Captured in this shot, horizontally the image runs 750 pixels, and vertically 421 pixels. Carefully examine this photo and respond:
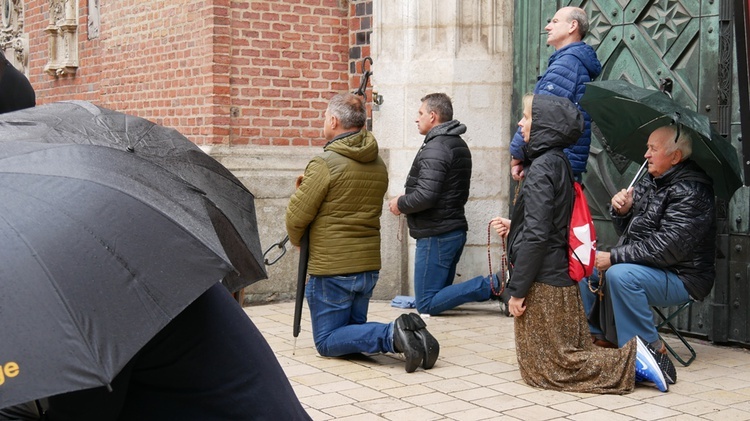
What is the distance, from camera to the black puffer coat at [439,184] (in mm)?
8484

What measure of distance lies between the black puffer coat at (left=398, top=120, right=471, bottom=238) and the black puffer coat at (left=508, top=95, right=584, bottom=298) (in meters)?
2.21

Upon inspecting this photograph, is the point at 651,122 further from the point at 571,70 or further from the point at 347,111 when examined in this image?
the point at 347,111

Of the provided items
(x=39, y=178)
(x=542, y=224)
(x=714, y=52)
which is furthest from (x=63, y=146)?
(x=714, y=52)

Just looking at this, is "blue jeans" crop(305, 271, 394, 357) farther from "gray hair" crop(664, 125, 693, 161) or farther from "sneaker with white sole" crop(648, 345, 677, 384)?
"gray hair" crop(664, 125, 693, 161)

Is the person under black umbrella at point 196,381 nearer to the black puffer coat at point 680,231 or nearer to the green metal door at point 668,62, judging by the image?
the black puffer coat at point 680,231

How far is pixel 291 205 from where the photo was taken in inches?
276

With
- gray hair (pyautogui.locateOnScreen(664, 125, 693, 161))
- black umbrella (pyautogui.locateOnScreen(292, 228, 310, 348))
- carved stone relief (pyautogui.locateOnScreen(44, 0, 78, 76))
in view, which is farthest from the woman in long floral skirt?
carved stone relief (pyautogui.locateOnScreen(44, 0, 78, 76))

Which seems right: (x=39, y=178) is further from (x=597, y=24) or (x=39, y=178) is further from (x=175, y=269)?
(x=597, y=24)

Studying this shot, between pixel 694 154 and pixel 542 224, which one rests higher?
pixel 694 154

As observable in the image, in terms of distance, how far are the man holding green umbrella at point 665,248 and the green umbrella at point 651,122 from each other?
94 mm

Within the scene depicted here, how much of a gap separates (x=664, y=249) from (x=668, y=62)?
1875 millimetres

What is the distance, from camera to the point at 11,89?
5.41 m

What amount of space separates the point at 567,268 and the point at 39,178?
13.9 ft

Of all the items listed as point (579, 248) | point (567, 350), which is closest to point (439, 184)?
point (579, 248)
